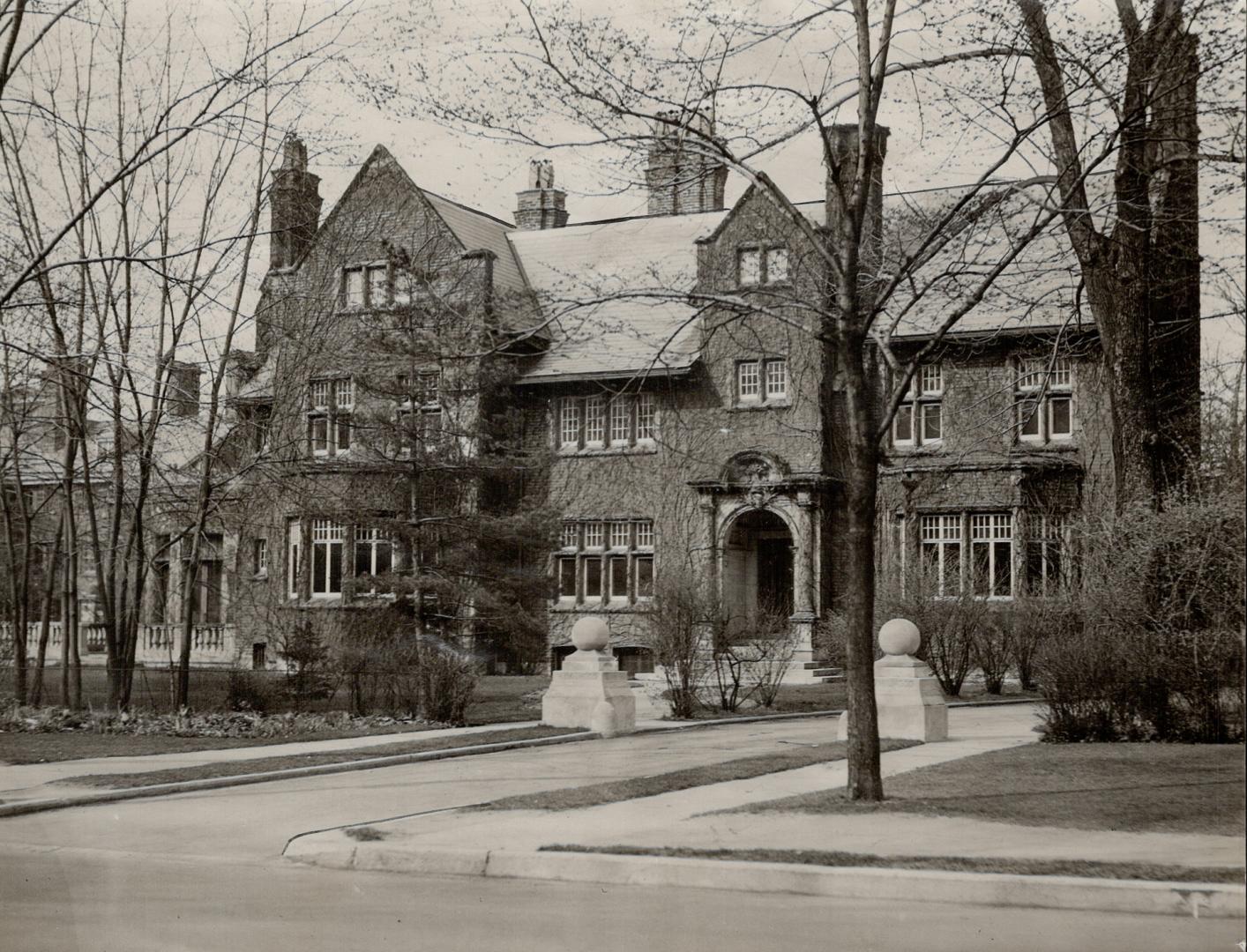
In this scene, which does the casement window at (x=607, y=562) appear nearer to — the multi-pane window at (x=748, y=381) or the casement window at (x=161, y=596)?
the multi-pane window at (x=748, y=381)

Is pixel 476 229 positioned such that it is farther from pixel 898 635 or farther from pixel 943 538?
pixel 898 635

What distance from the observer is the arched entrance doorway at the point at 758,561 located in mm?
35875

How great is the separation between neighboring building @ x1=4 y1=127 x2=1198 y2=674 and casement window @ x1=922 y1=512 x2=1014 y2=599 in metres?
0.05

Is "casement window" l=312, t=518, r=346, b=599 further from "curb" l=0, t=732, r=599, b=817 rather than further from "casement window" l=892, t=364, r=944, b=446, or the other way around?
"curb" l=0, t=732, r=599, b=817

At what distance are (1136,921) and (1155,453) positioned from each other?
11467 millimetres

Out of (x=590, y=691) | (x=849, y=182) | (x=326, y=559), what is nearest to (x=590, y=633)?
(x=590, y=691)

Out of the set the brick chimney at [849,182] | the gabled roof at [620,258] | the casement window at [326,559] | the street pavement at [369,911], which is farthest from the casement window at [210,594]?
the street pavement at [369,911]

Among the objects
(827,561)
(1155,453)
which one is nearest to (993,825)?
(1155,453)

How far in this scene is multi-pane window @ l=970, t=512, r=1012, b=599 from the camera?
32656mm

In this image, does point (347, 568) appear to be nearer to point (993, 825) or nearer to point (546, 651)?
point (546, 651)

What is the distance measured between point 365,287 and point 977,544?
15.4 metres

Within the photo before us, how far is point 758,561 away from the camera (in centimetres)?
3716

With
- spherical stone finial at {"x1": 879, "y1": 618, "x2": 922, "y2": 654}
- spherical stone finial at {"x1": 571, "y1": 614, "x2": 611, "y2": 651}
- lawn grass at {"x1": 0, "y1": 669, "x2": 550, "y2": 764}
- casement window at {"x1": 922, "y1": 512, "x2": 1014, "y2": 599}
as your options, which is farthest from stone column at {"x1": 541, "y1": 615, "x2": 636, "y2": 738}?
casement window at {"x1": 922, "y1": 512, "x2": 1014, "y2": 599}

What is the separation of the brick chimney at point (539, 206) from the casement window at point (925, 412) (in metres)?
12.7
